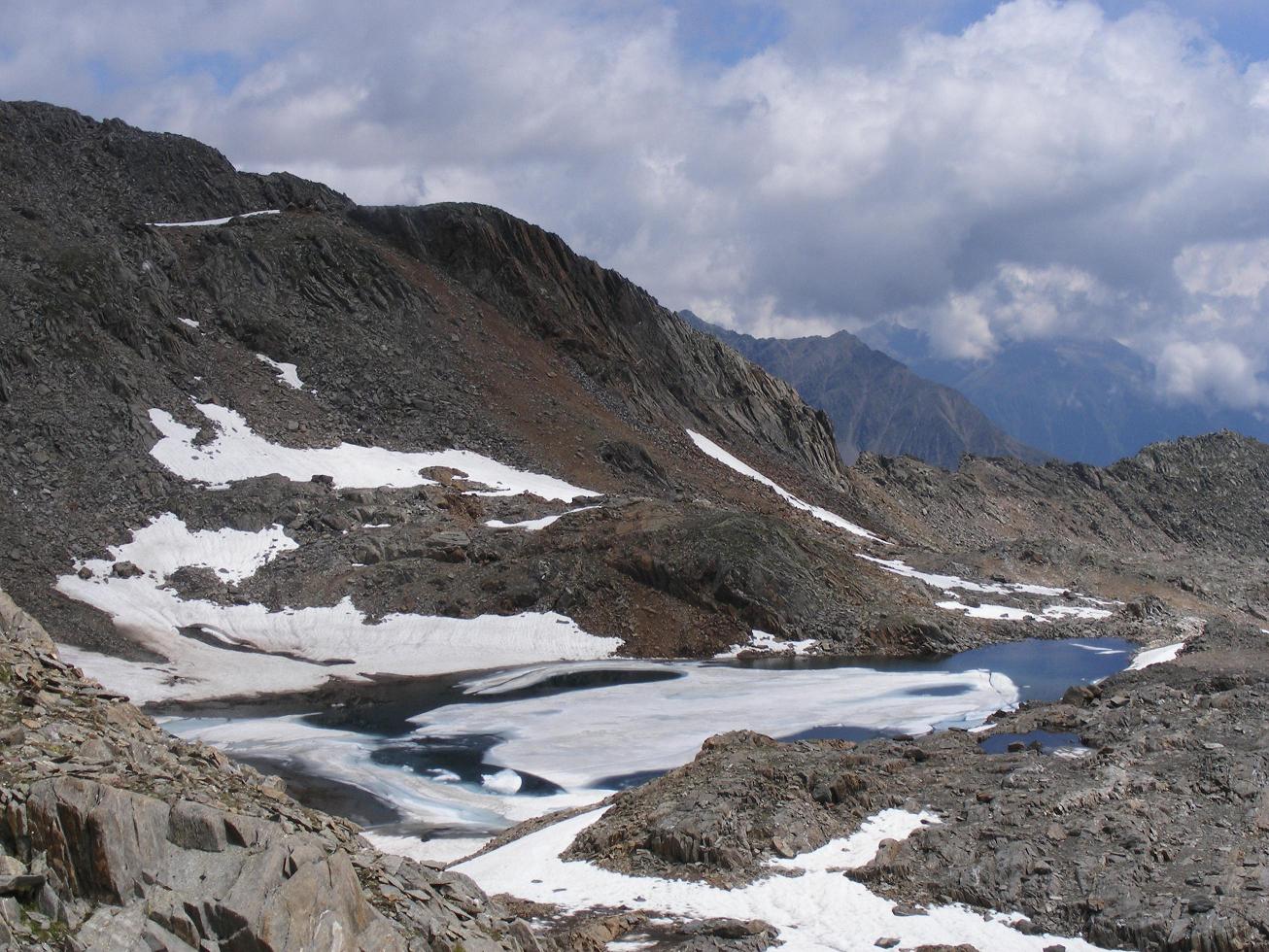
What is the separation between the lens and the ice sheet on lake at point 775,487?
82.9m

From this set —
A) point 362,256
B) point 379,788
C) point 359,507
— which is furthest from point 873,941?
point 362,256

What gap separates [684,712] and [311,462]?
33.5 metres

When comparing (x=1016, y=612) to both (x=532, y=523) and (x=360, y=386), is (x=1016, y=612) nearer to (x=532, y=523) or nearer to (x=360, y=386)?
(x=532, y=523)

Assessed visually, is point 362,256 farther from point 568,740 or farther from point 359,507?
point 568,740

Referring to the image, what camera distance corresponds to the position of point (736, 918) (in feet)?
56.3

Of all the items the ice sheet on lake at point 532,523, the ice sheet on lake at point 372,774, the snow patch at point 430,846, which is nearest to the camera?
the snow patch at point 430,846

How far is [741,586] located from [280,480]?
26.4 meters

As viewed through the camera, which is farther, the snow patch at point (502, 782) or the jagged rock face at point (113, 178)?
the jagged rock face at point (113, 178)

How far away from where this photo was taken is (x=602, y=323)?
9694 centimetres

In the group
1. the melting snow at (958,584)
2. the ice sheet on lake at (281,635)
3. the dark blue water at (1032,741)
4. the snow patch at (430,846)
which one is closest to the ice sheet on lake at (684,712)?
the ice sheet on lake at (281,635)

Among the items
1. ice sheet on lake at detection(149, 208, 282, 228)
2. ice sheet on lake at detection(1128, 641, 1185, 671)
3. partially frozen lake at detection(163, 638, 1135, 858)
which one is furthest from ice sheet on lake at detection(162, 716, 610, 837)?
ice sheet on lake at detection(149, 208, 282, 228)

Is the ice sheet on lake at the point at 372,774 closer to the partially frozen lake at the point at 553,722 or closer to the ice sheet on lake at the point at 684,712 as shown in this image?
the partially frozen lake at the point at 553,722

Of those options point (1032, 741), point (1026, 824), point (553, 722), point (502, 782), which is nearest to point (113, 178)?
point (553, 722)

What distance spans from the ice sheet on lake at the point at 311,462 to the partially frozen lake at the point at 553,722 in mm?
21244
